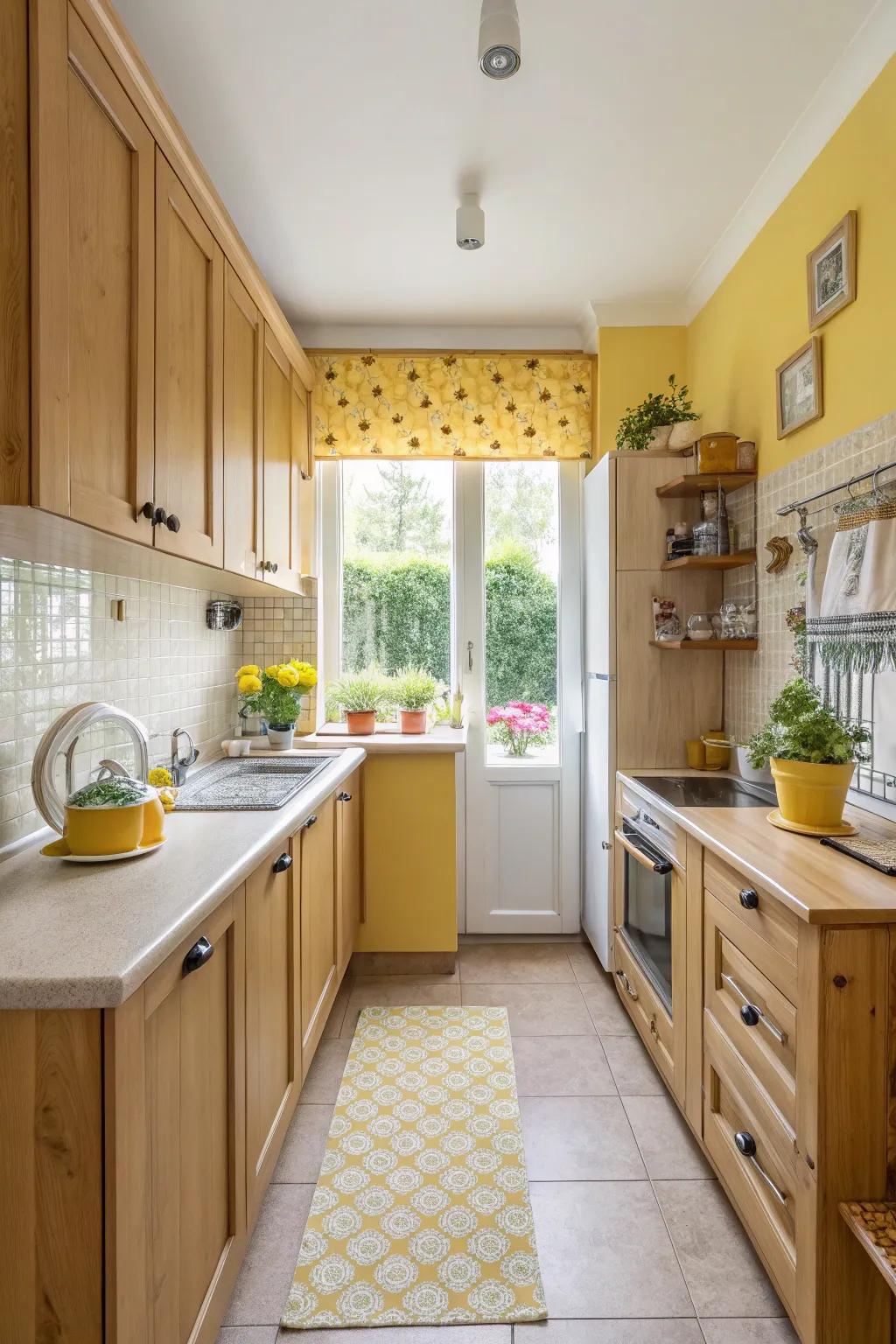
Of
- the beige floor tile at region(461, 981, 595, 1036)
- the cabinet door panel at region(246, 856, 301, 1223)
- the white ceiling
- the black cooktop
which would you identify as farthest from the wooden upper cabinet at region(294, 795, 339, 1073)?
the white ceiling

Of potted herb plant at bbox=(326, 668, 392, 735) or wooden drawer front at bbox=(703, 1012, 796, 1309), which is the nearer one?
wooden drawer front at bbox=(703, 1012, 796, 1309)

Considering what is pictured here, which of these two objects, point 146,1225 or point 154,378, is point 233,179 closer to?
point 154,378

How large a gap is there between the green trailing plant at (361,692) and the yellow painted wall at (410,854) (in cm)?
33

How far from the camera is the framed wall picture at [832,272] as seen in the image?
1812mm

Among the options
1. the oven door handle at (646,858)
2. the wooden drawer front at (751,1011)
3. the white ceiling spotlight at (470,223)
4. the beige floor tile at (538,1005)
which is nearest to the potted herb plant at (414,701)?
the oven door handle at (646,858)

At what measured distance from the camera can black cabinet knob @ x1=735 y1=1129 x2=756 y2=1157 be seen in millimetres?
1466

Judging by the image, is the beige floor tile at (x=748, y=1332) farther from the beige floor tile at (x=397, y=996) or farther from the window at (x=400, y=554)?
the window at (x=400, y=554)

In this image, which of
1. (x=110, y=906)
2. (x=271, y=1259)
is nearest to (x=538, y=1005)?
(x=271, y=1259)

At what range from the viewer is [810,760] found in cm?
160

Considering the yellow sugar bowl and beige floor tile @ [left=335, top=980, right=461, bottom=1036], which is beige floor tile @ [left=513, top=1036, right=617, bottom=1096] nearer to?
beige floor tile @ [left=335, top=980, right=461, bottom=1036]

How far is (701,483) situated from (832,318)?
683mm

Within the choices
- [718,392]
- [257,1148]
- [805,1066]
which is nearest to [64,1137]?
[257,1148]

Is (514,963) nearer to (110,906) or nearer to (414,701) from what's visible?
(414,701)

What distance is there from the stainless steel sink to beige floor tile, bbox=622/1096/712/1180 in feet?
4.47
